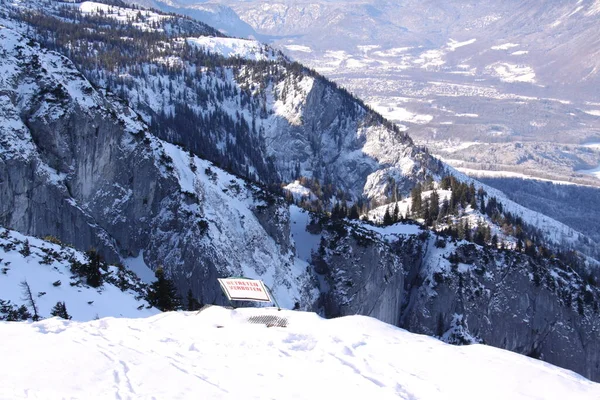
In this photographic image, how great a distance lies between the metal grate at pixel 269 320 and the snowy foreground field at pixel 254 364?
0.50m

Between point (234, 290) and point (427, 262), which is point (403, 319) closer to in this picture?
point (427, 262)

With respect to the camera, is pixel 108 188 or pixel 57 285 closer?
pixel 57 285

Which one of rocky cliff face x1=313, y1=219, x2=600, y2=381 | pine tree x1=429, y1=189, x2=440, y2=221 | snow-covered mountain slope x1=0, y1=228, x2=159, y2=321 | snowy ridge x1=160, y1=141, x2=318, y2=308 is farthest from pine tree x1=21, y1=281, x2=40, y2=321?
pine tree x1=429, y1=189, x2=440, y2=221

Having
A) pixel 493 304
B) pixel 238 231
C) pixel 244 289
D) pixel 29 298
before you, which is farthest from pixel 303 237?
pixel 244 289

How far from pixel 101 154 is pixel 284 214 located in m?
32.6

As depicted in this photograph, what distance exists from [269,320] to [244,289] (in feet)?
7.24

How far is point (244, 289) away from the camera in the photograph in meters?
31.0

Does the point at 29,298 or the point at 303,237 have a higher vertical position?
the point at 29,298

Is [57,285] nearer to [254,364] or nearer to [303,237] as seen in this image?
[254,364]

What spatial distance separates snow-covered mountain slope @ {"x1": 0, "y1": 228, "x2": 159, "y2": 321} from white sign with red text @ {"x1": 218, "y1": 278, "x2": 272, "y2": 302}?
36.8 ft

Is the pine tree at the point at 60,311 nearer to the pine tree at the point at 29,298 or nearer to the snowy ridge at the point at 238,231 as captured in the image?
the pine tree at the point at 29,298

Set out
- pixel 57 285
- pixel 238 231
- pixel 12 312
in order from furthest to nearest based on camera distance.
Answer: pixel 238 231
pixel 57 285
pixel 12 312

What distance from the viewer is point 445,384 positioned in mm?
23641

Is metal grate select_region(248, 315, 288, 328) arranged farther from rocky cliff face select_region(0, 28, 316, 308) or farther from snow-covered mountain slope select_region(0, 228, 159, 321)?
rocky cliff face select_region(0, 28, 316, 308)
